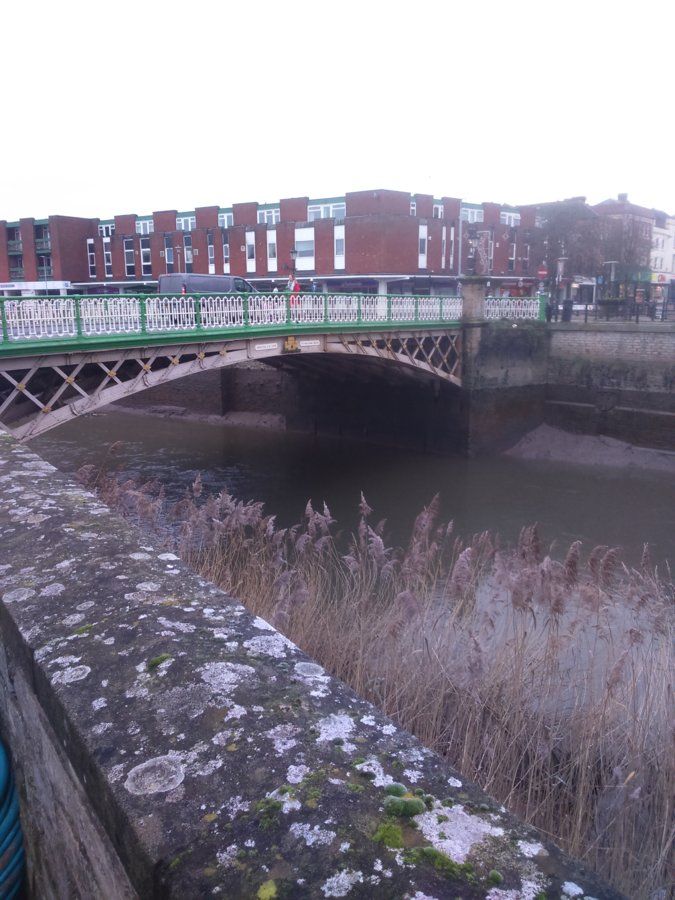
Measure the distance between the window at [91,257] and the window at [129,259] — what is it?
2.79 meters

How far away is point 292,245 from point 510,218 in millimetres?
16670

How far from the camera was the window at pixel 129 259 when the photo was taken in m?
45.0

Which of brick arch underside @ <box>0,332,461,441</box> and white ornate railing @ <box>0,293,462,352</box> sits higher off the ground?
white ornate railing @ <box>0,293,462,352</box>

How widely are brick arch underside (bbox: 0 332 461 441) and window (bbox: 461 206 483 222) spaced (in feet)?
105

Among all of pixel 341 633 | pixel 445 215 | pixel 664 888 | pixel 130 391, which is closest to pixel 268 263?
pixel 445 215

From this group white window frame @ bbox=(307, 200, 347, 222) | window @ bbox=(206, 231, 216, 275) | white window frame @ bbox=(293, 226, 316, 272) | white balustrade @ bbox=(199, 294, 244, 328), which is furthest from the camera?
window @ bbox=(206, 231, 216, 275)

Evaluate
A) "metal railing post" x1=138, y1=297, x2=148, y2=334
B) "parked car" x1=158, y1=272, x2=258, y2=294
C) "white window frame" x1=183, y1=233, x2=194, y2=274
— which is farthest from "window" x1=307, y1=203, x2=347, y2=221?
"metal railing post" x1=138, y1=297, x2=148, y2=334

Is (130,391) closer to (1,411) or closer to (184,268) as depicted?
(1,411)

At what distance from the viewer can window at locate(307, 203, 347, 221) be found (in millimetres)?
41125

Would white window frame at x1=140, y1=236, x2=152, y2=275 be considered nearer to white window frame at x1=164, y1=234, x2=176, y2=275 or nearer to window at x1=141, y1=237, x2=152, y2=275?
window at x1=141, y1=237, x2=152, y2=275

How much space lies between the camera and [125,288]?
4559 centimetres

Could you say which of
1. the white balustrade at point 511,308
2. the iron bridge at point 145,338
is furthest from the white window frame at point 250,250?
the iron bridge at point 145,338

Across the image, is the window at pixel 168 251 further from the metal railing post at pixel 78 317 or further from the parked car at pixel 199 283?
the metal railing post at pixel 78 317

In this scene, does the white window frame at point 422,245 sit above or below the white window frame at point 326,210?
below
